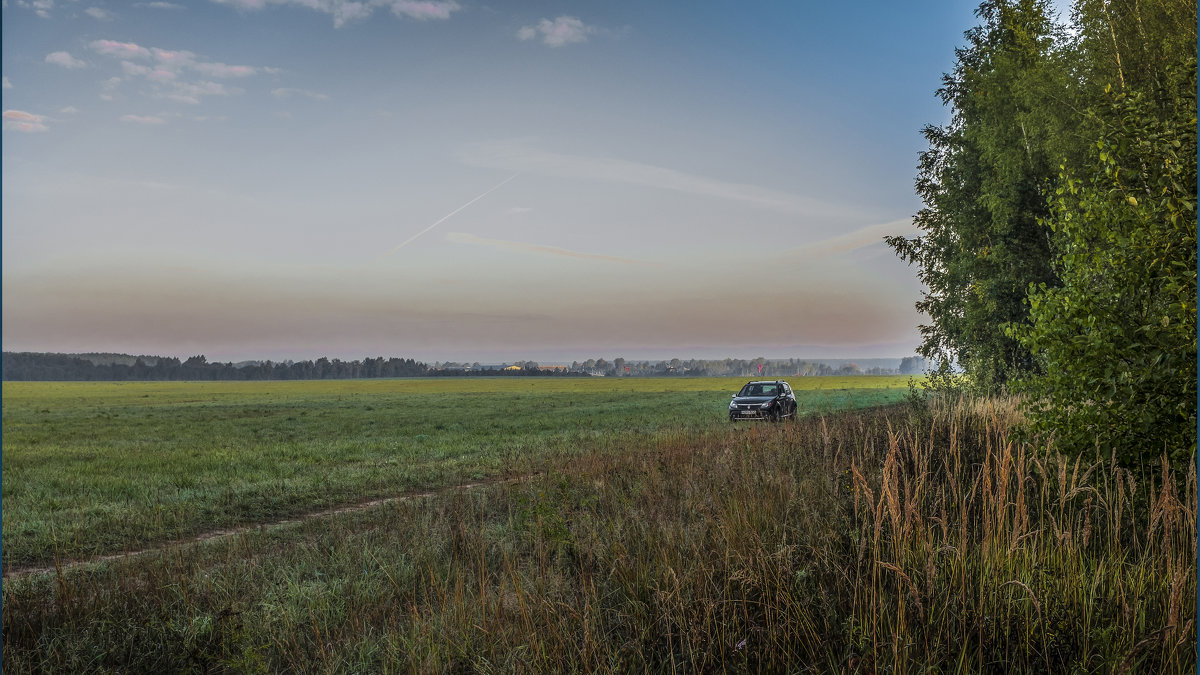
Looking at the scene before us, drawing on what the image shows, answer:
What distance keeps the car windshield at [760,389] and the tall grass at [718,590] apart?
22308mm

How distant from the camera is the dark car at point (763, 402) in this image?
28.9 m

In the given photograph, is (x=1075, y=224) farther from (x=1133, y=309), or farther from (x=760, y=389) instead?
(x=760, y=389)

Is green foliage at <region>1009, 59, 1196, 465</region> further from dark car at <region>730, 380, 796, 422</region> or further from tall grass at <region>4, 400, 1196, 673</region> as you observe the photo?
dark car at <region>730, 380, 796, 422</region>

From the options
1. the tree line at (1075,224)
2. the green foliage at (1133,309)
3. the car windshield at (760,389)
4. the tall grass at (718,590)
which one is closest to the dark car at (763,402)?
the car windshield at (760,389)

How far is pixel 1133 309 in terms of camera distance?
6156 mm

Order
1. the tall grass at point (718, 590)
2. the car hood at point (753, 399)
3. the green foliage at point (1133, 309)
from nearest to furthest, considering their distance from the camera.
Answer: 1. the tall grass at point (718, 590)
2. the green foliage at point (1133, 309)
3. the car hood at point (753, 399)

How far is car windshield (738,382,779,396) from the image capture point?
31250mm

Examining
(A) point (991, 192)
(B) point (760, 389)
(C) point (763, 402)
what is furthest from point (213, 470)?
(A) point (991, 192)

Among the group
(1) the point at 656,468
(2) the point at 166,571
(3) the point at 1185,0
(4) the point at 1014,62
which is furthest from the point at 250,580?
(4) the point at 1014,62

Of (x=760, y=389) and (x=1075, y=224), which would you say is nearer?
(x=1075, y=224)

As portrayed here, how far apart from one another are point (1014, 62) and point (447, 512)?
2659 cm

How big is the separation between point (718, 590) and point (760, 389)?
27.9 meters

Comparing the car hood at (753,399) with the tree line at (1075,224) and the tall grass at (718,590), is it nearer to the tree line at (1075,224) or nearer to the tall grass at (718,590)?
the tree line at (1075,224)

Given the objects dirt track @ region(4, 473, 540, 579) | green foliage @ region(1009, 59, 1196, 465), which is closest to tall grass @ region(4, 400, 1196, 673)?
green foliage @ region(1009, 59, 1196, 465)
